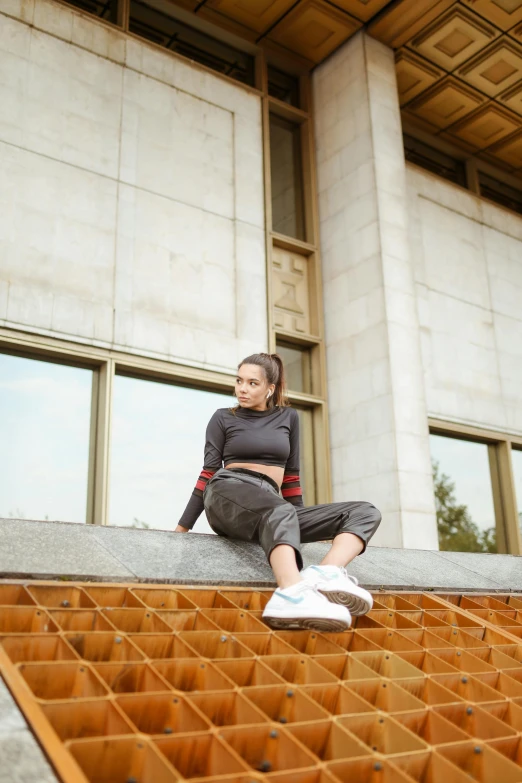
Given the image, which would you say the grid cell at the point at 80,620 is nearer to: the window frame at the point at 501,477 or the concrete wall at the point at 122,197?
the concrete wall at the point at 122,197

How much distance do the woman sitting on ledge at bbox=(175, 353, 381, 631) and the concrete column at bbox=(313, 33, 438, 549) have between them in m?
4.97

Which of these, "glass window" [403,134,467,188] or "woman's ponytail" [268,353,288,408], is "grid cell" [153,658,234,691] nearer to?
"woman's ponytail" [268,353,288,408]

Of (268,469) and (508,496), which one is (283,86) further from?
(268,469)

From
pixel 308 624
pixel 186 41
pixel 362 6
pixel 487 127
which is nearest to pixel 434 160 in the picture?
pixel 487 127

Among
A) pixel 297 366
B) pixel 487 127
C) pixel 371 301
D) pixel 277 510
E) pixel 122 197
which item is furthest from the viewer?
pixel 487 127

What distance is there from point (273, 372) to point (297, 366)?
6095 mm

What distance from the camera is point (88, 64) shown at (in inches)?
350

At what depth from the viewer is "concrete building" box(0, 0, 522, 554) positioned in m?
7.92

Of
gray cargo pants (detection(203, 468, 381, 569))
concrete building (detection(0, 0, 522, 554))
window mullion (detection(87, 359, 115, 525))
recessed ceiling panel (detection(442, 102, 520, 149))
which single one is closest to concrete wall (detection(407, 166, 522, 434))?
concrete building (detection(0, 0, 522, 554))

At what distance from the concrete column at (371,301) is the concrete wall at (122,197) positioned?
1.24 metres

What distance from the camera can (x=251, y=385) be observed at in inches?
164

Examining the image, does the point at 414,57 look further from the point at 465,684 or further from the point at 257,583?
the point at 465,684

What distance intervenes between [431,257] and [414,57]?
9.75 ft

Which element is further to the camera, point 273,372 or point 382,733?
point 273,372
